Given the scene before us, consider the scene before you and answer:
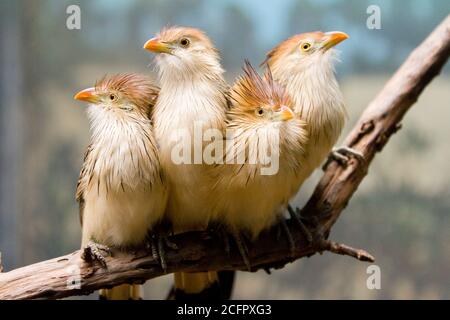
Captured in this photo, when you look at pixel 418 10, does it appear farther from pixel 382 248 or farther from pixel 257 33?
pixel 382 248

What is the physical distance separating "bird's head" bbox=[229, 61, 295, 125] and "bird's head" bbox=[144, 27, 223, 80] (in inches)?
4.3

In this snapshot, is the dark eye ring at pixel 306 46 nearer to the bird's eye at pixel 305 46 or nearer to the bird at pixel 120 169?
the bird's eye at pixel 305 46

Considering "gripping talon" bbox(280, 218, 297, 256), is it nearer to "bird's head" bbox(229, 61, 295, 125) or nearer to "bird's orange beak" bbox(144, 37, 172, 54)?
"bird's head" bbox(229, 61, 295, 125)

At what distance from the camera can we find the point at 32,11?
2.19 m

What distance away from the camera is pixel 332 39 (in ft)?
5.64

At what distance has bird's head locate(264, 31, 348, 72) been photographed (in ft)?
5.65

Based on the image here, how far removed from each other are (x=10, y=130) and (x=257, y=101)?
1380 mm

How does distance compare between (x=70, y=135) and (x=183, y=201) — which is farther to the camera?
(x=70, y=135)

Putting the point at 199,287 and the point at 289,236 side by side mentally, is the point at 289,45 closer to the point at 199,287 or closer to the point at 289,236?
the point at 289,236

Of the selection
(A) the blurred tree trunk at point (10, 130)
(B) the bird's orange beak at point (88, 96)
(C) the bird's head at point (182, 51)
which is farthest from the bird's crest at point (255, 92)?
(A) the blurred tree trunk at point (10, 130)

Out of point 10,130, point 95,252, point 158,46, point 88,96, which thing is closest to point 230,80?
point 158,46

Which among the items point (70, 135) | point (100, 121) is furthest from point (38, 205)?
point (100, 121)

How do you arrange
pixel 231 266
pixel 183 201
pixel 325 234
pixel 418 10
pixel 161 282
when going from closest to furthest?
pixel 183 201, pixel 231 266, pixel 325 234, pixel 418 10, pixel 161 282

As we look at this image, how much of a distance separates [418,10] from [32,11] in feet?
5.09
